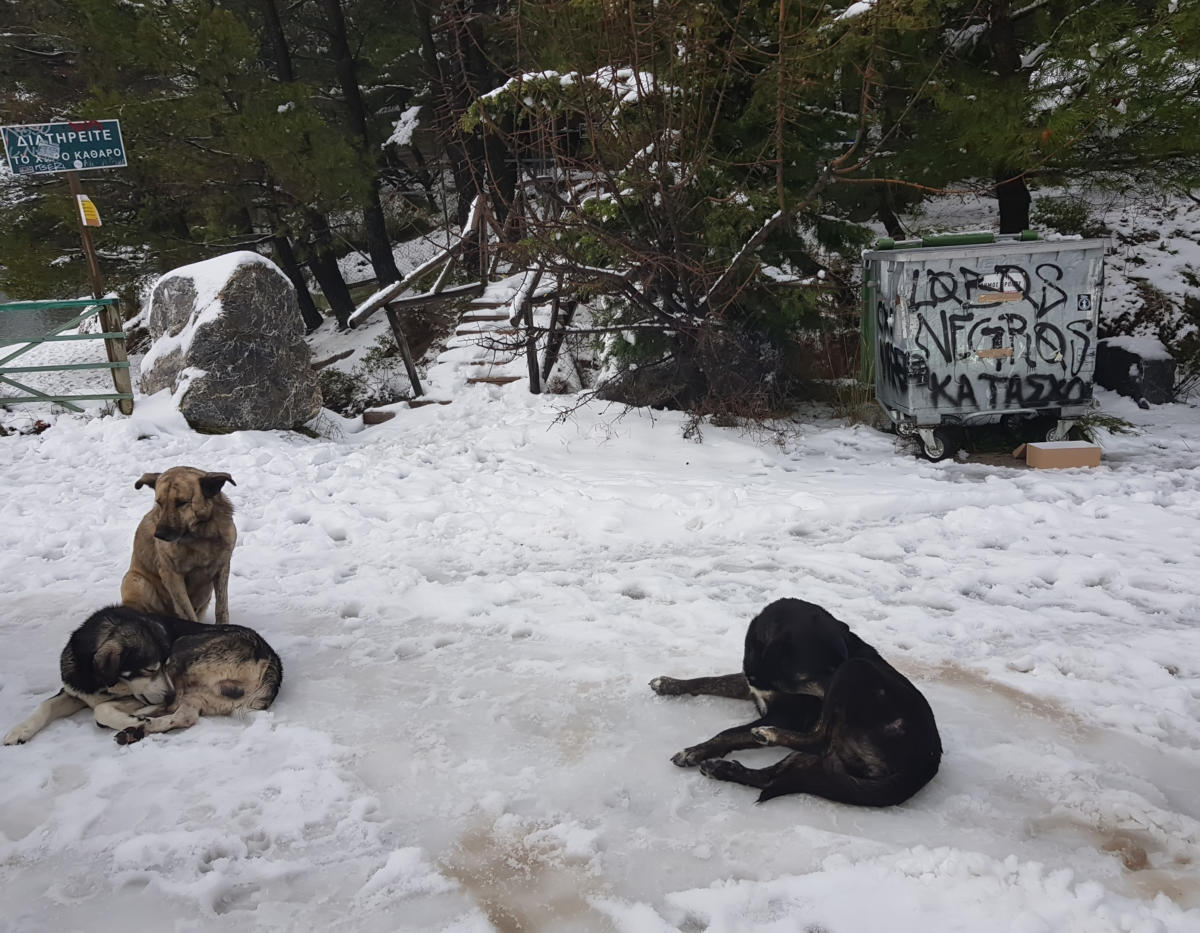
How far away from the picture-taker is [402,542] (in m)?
5.75

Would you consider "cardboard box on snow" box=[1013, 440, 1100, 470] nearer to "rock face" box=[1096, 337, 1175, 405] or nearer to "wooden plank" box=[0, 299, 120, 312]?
"rock face" box=[1096, 337, 1175, 405]

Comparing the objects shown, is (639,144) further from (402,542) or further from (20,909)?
(20,909)

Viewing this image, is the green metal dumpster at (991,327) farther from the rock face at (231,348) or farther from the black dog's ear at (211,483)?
the rock face at (231,348)

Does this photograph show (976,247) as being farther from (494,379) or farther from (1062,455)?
(494,379)

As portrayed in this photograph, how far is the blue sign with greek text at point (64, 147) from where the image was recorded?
27.1ft

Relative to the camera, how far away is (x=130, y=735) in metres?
3.19

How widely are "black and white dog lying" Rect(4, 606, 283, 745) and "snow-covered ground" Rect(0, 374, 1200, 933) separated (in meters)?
0.09

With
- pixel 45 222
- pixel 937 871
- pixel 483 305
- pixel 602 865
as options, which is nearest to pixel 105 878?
pixel 602 865

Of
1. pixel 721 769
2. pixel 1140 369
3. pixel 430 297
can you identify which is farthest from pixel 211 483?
pixel 1140 369

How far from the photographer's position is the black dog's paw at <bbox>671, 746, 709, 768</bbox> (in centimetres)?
299

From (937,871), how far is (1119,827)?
28.1 inches

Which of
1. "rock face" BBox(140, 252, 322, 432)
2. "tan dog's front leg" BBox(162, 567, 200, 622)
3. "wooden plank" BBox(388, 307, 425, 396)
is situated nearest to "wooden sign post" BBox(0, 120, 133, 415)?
"rock face" BBox(140, 252, 322, 432)

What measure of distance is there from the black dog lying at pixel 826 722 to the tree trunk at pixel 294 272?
1229 centimetres

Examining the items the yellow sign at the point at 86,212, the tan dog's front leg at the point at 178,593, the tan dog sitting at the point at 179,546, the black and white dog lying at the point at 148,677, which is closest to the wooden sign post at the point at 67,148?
the yellow sign at the point at 86,212
